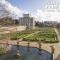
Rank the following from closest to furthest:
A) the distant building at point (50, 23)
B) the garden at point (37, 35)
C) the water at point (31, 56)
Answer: the water at point (31, 56), the garden at point (37, 35), the distant building at point (50, 23)

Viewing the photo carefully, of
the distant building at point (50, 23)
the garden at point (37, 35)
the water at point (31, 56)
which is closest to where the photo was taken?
the water at point (31, 56)

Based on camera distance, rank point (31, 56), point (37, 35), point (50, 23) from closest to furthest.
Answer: point (31, 56) < point (37, 35) < point (50, 23)

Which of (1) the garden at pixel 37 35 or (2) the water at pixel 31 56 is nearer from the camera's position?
(2) the water at pixel 31 56

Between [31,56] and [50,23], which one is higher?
[50,23]

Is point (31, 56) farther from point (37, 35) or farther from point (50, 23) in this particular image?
point (50, 23)

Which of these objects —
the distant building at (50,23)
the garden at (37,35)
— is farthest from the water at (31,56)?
the distant building at (50,23)

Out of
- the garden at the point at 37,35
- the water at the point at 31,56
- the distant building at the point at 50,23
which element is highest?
the distant building at the point at 50,23

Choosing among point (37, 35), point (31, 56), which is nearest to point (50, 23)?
point (37, 35)

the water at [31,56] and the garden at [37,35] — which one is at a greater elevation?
the garden at [37,35]

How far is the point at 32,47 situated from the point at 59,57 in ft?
11.4

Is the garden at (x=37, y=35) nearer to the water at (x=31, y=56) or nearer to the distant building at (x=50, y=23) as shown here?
the distant building at (x=50, y=23)

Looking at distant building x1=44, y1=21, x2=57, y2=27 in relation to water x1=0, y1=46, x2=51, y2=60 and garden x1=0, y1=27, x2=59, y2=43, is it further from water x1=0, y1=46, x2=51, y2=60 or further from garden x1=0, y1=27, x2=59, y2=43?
water x1=0, y1=46, x2=51, y2=60

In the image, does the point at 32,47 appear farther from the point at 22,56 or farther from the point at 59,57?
the point at 59,57

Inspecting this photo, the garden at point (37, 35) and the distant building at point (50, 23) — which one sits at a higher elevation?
the distant building at point (50, 23)
